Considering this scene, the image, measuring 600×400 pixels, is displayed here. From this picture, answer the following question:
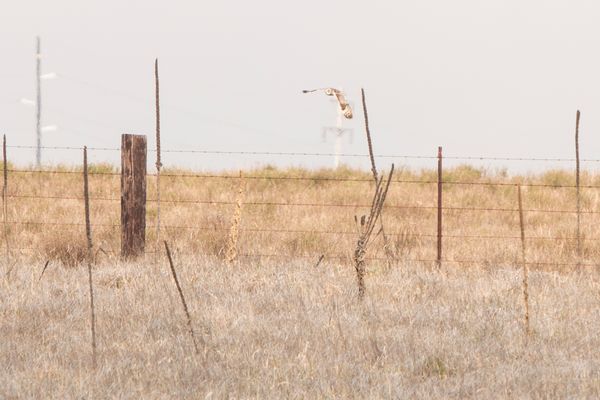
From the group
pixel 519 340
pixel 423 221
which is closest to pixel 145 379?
pixel 519 340

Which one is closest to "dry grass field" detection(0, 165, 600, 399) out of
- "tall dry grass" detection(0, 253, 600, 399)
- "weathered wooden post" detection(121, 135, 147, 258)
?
"tall dry grass" detection(0, 253, 600, 399)

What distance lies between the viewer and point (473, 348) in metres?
6.00

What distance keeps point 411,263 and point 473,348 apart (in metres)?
4.14

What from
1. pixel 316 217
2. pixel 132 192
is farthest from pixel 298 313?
pixel 316 217

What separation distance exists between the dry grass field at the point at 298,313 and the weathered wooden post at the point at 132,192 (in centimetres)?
40

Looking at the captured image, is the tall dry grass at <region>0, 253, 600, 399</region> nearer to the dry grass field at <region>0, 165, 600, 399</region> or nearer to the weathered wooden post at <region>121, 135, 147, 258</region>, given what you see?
the dry grass field at <region>0, 165, 600, 399</region>

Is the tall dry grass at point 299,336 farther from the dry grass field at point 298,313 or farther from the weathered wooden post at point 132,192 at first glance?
the weathered wooden post at point 132,192

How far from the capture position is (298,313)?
691 cm

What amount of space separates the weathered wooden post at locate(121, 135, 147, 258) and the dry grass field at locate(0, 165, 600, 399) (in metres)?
0.40

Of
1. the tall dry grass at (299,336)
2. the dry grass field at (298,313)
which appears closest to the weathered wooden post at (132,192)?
the dry grass field at (298,313)

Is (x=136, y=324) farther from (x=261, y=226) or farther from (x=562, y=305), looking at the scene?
(x=261, y=226)

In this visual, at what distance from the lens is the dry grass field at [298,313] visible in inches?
203

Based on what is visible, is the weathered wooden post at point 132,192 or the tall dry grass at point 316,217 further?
the tall dry grass at point 316,217

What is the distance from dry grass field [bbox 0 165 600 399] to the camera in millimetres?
5156
